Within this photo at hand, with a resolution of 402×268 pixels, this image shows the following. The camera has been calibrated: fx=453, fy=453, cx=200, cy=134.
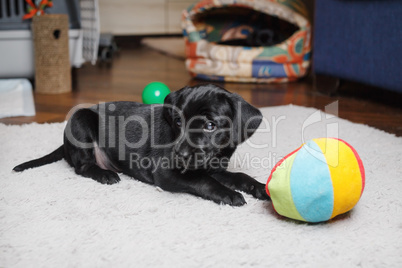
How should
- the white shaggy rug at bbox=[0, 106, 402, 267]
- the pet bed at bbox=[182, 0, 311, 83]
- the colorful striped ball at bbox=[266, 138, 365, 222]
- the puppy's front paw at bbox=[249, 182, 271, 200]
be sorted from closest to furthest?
1. the white shaggy rug at bbox=[0, 106, 402, 267]
2. the colorful striped ball at bbox=[266, 138, 365, 222]
3. the puppy's front paw at bbox=[249, 182, 271, 200]
4. the pet bed at bbox=[182, 0, 311, 83]

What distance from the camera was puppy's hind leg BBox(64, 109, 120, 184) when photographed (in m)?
1.85

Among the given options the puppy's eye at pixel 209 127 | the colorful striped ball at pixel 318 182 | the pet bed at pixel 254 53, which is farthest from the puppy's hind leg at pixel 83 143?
the pet bed at pixel 254 53

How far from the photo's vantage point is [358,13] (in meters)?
3.19

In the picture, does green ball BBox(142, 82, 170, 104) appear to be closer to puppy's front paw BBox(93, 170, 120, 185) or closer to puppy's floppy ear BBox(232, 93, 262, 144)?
puppy's front paw BBox(93, 170, 120, 185)

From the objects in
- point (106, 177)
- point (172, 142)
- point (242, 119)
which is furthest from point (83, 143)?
point (242, 119)

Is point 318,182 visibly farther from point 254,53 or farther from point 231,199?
point 254,53

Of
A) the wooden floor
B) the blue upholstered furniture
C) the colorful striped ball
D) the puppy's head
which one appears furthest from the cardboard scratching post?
the colorful striped ball

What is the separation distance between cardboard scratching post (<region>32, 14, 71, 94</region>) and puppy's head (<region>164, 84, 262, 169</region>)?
7.71 feet

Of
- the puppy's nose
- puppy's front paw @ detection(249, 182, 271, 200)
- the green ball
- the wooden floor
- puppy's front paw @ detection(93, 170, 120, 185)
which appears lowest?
the wooden floor

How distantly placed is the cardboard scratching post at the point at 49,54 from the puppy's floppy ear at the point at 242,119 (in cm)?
248

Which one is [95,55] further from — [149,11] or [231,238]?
[231,238]

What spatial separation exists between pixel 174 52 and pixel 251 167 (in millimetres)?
4512

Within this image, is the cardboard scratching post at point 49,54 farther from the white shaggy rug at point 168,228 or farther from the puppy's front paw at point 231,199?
the puppy's front paw at point 231,199

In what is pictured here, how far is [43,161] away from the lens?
1.93m
